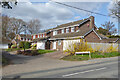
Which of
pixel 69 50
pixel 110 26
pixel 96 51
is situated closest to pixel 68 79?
pixel 69 50

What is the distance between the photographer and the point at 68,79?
651 centimetres

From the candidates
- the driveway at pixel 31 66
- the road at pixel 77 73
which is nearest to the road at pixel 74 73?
the road at pixel 77 73

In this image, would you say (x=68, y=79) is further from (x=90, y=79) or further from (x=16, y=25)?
(x=16, y=25)

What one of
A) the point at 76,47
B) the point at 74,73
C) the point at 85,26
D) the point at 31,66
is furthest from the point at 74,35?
the point at 74,73

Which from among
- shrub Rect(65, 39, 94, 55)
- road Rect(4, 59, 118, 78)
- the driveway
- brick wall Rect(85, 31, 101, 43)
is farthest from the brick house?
road Rect(4, 59, 118, 78)

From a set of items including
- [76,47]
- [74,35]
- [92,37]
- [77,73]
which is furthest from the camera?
[92,37]

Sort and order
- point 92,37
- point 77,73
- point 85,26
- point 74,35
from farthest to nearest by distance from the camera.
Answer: point 85,26, point 92,37, point 74,35, point 77,73

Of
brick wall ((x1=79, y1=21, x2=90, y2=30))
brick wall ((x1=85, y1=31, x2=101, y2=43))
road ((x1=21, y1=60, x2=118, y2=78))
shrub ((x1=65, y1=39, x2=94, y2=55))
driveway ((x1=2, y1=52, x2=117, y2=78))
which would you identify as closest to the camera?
road ((x1=21, y1=60, x2=118, y2=78))

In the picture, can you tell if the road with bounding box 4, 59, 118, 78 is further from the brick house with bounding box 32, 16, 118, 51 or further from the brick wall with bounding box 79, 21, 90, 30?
the brick wall with bounding box 79, 21, 90, 30

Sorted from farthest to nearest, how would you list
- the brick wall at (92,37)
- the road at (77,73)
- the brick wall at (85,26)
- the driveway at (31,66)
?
1. the brick wall at (85,26)
2. the brick wall at (92,37)
3. the driveway at (31,66)
4. the road at (77,73)

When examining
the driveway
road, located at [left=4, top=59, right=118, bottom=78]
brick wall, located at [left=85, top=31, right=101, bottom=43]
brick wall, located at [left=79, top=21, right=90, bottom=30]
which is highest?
brick wall, located at [left=79, top=21, right=90, bottom=30]

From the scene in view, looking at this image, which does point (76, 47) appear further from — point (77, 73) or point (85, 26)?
point (85, 26)

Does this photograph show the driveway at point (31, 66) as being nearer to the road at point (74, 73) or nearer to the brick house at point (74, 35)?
the road at point (74, 73)

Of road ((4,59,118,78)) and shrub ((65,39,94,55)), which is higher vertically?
shrub ((65,39,94,55))
